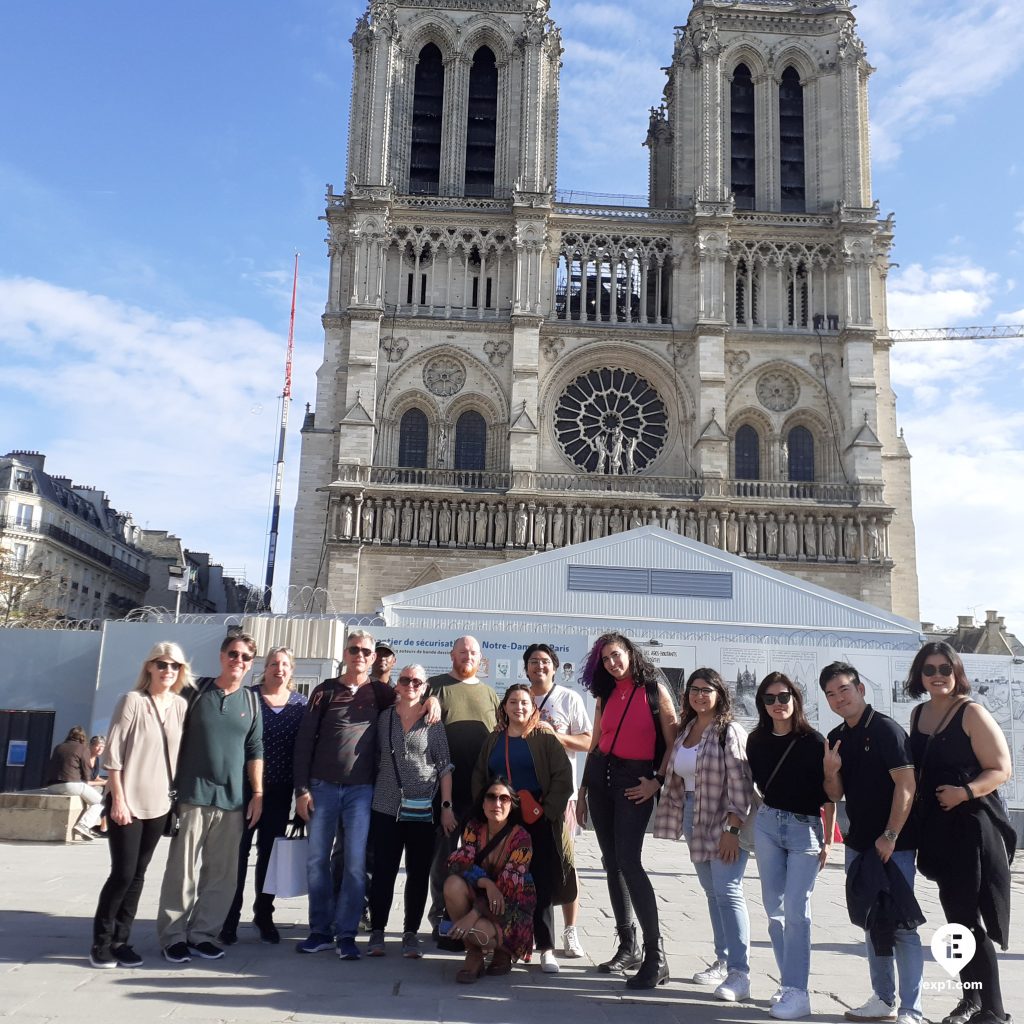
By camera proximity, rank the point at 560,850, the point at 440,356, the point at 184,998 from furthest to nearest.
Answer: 1. the point at 440,356
2. the point at 560,850
3. the point at 184,998

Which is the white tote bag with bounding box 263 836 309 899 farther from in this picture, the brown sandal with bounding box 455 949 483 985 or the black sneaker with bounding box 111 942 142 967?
the brown sandal with bounding box 455 949 483 985

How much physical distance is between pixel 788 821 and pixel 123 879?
3554mm

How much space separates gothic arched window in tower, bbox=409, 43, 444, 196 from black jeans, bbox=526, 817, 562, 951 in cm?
3067

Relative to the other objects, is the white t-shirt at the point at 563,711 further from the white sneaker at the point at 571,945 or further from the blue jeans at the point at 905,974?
the blue jeans at the point at 905,974

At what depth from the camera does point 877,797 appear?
531 cm

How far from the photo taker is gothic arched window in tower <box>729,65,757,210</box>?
35.1 metres

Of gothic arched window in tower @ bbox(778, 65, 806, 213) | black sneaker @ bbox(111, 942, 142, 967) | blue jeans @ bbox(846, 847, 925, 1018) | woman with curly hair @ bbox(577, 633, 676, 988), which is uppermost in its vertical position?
Answer: gothic arched window in tower @ bbox(778, 65, 806, 213)

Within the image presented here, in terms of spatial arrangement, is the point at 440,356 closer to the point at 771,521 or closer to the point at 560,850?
the point at 771,521

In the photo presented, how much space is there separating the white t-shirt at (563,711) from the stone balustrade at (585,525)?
22184 millimetres

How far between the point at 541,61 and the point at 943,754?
3214cm

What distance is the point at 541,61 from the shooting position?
33562mm

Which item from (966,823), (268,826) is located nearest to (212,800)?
(268,826)

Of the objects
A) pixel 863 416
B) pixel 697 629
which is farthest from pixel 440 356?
pixel 697 629

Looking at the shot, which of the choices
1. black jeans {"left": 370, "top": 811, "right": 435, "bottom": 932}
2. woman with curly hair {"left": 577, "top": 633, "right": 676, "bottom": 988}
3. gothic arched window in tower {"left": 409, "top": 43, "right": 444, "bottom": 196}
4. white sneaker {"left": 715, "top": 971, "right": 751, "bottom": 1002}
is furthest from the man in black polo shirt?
gothic arched window in tower {"left": 409, "top": 43, "right": 444, "bottom": 196}
